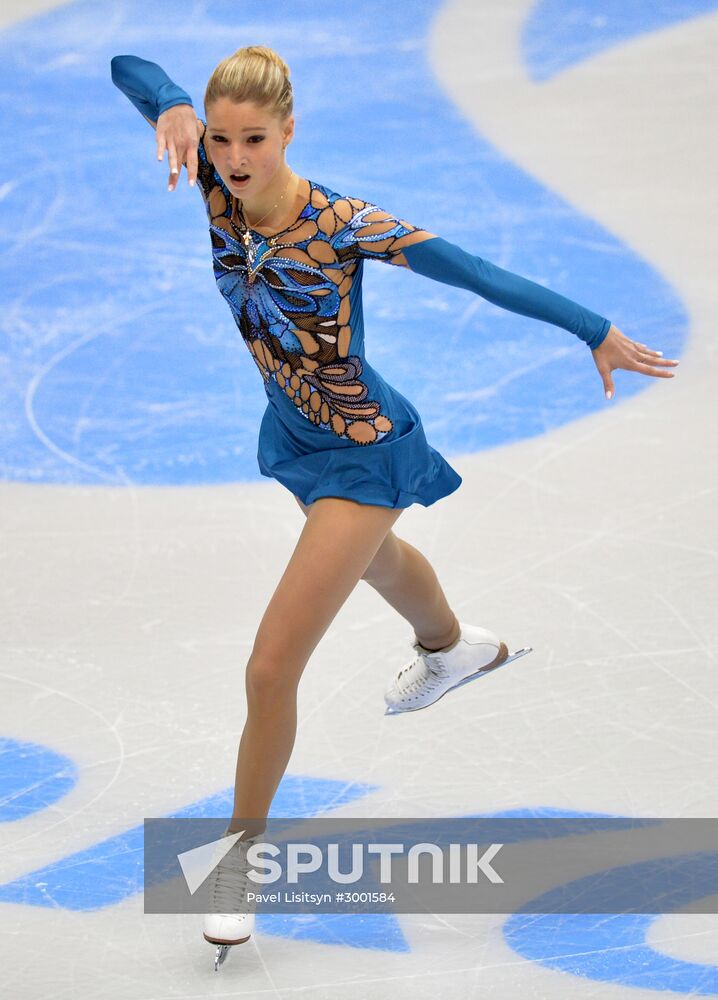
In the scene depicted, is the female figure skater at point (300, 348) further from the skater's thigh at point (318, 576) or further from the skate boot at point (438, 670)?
the skate boot at point (438, 670)

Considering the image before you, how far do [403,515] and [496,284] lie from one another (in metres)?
2.12

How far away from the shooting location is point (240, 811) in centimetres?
322

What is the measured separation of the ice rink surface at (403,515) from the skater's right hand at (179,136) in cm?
164

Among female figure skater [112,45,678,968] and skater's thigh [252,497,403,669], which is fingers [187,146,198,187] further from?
skater's thigh [252,497,403,669]

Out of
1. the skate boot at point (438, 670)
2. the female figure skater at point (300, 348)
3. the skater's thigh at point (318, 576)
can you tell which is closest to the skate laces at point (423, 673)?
the skate boot at point (438, 670)

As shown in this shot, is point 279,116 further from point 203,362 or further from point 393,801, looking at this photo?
point 203,362

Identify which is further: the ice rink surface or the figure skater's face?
the ice rink surface

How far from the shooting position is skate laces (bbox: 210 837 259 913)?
126 inches

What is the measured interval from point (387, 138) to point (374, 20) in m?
1.66

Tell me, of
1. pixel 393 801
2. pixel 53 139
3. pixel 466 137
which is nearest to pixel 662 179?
pixel 466 137

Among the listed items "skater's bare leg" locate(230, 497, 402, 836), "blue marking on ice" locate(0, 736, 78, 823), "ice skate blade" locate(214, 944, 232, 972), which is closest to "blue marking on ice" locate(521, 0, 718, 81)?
"blue marking on ice" locate(0, 736, 78, 823)

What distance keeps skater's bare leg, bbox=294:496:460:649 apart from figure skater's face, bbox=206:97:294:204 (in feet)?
2.65

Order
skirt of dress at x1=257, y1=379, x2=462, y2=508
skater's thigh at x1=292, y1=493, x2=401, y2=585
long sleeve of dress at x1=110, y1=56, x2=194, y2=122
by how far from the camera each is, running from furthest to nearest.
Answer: skater's thigh at x1=292, y1=493, x2=401, y2=585
long sleeve of dress at x1=110, y1=56, x2=194, y2=122
skirt of dress at x1=257, y1=379, x2=462, y2=508

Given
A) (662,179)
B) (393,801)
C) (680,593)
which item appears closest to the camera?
(393,801)
